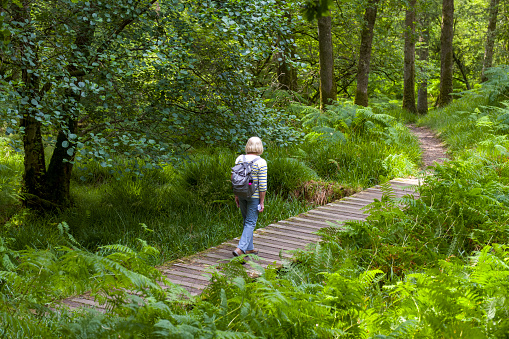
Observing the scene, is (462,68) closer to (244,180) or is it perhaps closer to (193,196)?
(193,196)

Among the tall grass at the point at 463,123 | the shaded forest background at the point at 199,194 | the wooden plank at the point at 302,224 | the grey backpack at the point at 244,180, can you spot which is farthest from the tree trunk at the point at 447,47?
the grey backpack at the point at 244,180

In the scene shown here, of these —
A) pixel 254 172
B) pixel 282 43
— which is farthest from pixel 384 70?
pixel 254 172

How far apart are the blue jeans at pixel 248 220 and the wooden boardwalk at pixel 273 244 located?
0.24 meters

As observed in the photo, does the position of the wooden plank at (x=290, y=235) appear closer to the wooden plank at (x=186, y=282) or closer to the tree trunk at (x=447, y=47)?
the wooden plank at (x=186, y=282)

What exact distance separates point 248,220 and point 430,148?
934 centimetres

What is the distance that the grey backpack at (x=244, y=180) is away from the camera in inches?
226

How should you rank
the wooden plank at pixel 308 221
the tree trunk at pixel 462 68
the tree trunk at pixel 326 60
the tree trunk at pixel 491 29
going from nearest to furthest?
1. the wooden plank at pixel 308 221
2. the tree trunk at pixel 326 60
3. the tree trunk at pixel 491 29
4. the tree trunk at pixel 462 68

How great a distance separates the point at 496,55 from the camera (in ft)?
94.7

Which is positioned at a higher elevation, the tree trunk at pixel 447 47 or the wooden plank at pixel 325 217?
the tree trunk at pixel 447 47

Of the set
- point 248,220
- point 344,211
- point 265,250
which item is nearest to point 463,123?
point 344,211

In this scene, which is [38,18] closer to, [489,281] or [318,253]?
[318,253]

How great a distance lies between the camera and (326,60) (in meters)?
13.1

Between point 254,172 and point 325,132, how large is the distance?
5.51 m

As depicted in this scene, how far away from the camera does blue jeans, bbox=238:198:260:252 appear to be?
5762mm
